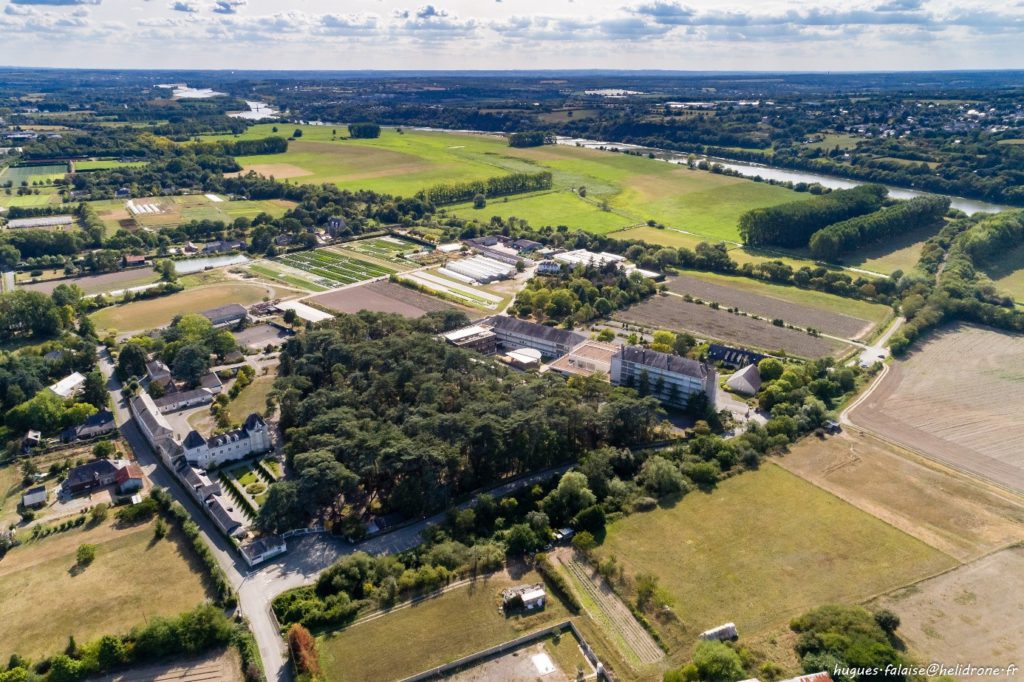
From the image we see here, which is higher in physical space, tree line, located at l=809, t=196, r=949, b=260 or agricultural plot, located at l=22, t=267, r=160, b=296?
tree line, located at l=809, t=196, r=949, b=260

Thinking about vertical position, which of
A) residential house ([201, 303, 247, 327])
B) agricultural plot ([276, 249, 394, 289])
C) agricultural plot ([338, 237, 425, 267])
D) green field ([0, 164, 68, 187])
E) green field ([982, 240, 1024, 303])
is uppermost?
green field ([0, 164, 68, 187])

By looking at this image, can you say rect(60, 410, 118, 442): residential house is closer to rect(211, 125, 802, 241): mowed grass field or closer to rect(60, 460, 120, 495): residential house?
rect(60, 460, 120, 495): residential house

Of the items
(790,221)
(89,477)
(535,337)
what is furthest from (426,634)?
(790,221)

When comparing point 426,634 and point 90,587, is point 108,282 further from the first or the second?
point 426,634

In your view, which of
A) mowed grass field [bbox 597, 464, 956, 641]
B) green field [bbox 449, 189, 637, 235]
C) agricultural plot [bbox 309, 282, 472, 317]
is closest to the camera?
mowed grass field [bbox 597, 464, 956, 641]

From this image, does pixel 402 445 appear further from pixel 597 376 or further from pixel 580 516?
pixel 597 376

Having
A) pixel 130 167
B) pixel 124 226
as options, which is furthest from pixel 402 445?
pixel 130 167

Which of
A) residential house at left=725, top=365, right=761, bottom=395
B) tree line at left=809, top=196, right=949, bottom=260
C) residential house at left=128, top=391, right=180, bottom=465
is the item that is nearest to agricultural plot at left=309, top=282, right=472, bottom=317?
residential house at left=128, top=391, right=180, bottom=465
